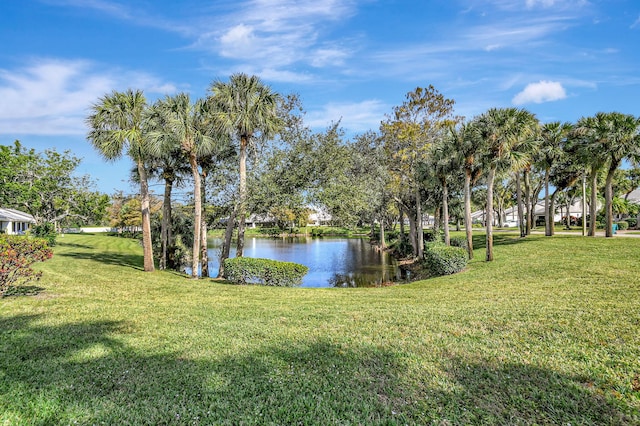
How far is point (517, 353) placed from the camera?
4.75m

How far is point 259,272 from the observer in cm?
1440

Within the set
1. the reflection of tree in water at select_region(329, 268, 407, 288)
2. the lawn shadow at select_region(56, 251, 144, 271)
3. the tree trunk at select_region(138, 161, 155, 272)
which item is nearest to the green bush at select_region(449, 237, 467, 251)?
the reflection of tree in water at select_region(329, 268, 407, 288)

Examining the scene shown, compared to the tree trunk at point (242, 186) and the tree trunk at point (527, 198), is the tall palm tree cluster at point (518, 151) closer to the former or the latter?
the tree trunk at point (527, 198)

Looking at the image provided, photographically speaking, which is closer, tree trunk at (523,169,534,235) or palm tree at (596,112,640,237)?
palm tree at (596,112,640,237)

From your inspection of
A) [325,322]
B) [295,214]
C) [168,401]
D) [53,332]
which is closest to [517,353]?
[325,322]

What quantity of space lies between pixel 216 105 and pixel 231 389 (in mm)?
14381

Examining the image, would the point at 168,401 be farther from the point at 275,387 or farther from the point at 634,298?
the point at 634,298

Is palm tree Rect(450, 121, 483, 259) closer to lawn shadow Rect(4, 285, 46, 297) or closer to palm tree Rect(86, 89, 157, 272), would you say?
palm tree Rect(86, 89, 157, 272)

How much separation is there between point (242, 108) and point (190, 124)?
2434mm

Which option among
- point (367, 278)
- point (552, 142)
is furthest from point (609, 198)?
point (367, 278)

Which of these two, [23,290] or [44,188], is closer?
[23,290]

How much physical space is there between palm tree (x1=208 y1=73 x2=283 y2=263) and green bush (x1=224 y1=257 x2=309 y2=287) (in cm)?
280

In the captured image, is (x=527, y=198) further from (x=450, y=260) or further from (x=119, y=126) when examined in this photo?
(x=119, y=126)

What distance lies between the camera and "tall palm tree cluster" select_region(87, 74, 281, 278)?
14703mm
